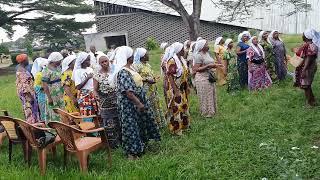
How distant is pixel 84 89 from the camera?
6707mm

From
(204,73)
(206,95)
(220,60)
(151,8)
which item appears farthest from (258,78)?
(151,8)

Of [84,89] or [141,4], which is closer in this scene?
[84,89]

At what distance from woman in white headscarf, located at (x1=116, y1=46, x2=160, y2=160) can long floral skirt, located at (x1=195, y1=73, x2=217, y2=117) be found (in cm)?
Answer: 204

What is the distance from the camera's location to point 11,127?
5.91 metres

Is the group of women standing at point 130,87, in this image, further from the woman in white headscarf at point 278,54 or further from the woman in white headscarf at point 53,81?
the woman in white headscarf at point 278,54

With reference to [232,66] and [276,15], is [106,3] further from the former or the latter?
[232,66]

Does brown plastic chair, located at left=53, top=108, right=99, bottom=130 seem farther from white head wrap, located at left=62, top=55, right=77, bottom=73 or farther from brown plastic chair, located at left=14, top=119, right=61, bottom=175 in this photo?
white head wrap, located at left=62, top=55, right=77, bottom=73

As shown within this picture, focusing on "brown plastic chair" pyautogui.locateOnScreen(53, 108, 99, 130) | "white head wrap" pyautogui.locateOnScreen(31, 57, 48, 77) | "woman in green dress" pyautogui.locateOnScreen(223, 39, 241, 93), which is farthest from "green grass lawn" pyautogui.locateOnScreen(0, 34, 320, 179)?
"white head wrap" pyautogui.locateOnScreen(31, 57, 48, 77)

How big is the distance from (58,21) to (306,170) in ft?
66.9

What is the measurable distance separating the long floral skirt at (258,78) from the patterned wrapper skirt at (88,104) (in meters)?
4.25

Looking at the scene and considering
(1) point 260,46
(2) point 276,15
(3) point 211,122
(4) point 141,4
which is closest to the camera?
(3) point 211,122

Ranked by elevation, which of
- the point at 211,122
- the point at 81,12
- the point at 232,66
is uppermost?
the point at 81,12

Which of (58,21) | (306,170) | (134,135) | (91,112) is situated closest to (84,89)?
(91,112)

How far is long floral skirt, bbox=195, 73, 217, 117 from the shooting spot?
7832 mm
